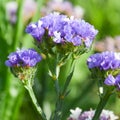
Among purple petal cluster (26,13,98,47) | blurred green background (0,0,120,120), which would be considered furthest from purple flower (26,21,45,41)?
blurred green background (0,0,120,120)

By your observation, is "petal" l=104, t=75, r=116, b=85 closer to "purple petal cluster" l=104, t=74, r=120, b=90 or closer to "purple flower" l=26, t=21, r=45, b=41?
"purple petal cluster" l=104, t=74, r=120, b=90

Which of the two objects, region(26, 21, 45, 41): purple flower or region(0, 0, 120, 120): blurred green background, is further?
region(0, 0, 120, 120): blurred green background

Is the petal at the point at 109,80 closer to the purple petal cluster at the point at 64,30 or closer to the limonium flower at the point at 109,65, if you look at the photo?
the limonium flower at the point at 109,65

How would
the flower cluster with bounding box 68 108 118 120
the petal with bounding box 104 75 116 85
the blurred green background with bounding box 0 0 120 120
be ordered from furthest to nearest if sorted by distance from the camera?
the blurred green background with bounding box 0 0 120 120, the flower cluster with bounding box 68 108 118 120, the petal with bounding box 104 75 116 85

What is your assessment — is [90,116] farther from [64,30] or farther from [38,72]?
[38,72]

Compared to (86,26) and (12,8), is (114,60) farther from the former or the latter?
(12,8)

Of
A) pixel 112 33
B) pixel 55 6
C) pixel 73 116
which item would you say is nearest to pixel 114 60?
pixel 73 116

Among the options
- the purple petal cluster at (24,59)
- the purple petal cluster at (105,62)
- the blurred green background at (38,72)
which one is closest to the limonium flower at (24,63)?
the purple petal cluster at (24,59)
